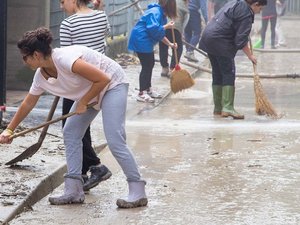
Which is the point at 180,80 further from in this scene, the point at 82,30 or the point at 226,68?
the point at 82,30

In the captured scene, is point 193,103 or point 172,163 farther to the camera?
point 193,103

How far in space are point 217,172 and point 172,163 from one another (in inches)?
23.4

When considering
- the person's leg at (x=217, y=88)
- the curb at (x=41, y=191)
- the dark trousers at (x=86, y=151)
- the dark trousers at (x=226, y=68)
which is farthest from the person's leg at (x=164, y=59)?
the dark trousers at (x=86, y=151)

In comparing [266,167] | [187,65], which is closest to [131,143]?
[266,167]

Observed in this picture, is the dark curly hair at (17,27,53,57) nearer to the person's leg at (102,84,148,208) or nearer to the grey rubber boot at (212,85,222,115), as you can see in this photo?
the person's leg at (102,84,148,208)

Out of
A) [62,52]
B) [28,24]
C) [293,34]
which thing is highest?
[62,52]

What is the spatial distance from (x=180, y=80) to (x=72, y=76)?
649cm

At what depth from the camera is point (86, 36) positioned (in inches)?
307

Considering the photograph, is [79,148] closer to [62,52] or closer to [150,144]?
[62,52]

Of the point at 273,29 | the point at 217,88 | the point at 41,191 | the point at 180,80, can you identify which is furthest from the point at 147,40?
the point at 273,29

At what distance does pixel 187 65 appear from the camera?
16781mm

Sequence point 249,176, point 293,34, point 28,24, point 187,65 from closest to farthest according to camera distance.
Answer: point 249,176 → point 28,24 → point 187,65 → point 293,34

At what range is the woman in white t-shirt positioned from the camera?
6.66 meters

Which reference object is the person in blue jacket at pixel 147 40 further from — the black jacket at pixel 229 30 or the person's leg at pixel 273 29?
the person's leg at pixel 273 29
